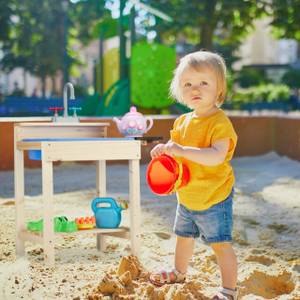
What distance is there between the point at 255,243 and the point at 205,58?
1.42 metres

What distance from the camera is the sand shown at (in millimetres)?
2428

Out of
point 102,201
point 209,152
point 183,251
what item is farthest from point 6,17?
point 209,152

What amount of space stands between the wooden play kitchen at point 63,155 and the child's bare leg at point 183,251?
506mm

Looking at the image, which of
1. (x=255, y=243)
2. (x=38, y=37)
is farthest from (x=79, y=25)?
(x=255, y=243)

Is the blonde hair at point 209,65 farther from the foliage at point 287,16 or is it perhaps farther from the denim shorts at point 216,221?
the foliage at point 287,16

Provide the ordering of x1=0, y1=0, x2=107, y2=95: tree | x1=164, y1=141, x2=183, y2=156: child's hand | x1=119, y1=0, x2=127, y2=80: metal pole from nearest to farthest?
x1=164, y1=141, x2=183, y2=156: child's hand
x1=119, y1=0, x2=127, y2=80: metal pole
x1=0, y1=0, x2=107, y2=95: tree

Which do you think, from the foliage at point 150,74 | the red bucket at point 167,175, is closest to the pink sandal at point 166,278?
the red bucket at point 167,175

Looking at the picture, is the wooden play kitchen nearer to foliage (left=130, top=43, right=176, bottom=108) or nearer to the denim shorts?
the denim shorts

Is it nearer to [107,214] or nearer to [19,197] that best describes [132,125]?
[107,214]

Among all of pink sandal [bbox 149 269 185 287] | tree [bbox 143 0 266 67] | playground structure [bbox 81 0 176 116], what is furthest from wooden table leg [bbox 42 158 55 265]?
tree [bbox 143 0 266 67]

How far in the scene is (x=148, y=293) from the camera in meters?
2.37

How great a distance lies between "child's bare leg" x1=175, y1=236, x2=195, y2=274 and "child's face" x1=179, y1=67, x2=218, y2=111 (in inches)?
22.5

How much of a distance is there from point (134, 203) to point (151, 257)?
0.29 metres

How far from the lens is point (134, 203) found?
2988mm
